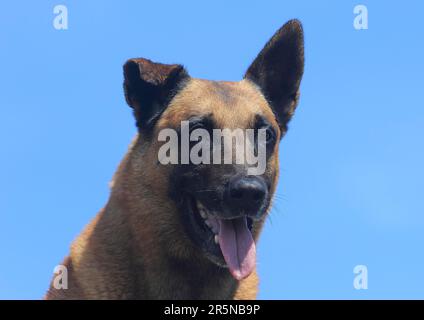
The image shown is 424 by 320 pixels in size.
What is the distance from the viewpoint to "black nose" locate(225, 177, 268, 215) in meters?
6.54

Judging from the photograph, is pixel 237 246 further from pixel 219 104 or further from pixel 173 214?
pixel 219 104

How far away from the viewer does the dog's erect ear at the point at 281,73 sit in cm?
802

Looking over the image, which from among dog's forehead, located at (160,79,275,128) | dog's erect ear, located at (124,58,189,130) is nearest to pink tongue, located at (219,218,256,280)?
dog's forehead, located at (160,79,275,128)

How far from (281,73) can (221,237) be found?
2.44m

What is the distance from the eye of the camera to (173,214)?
689 cm

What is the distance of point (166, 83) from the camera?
7621 mm

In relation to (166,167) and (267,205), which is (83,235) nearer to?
(166,167)

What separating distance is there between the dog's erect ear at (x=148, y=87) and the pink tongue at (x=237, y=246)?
1.44 metres

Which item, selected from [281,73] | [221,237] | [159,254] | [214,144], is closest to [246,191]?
[221,237]

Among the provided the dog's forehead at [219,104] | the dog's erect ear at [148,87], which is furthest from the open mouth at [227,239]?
the dog's erect ear at [148,87]

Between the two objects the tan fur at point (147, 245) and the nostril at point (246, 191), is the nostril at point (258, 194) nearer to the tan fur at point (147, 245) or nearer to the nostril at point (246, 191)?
the nostril at point (246, 191)

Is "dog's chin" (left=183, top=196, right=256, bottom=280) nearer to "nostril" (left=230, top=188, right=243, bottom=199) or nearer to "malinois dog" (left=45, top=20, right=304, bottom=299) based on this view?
"malinois dog" (left=45, top=20, right=304, bottom=299)

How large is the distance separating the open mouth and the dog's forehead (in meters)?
0.91
